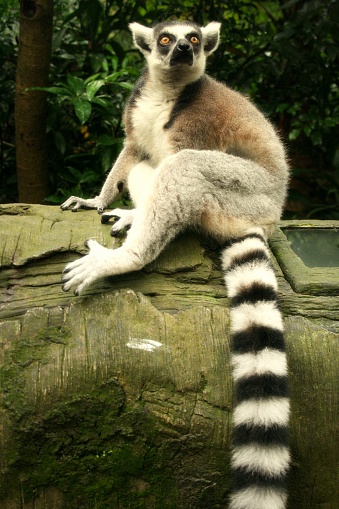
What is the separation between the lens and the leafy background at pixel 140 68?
5.61 metres

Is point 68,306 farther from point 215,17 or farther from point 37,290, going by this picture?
point 215,17

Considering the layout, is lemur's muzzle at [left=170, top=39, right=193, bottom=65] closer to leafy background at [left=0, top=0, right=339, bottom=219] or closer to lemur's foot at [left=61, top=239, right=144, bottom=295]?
leafy background at [left=0, top=0, right=339, bottom=219]

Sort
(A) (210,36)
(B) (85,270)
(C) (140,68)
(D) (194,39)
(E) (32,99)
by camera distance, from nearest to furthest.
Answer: (B) (85,270)
(D) (194,39)
(A) (210,36)
(E) (32,99)
(C) (140,68)

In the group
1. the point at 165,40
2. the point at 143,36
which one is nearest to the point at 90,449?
the point at 165,40

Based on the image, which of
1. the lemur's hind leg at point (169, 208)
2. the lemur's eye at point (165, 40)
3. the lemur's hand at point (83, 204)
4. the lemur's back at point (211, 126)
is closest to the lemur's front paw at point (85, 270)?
the lemur's hind leg at point (169, 208)

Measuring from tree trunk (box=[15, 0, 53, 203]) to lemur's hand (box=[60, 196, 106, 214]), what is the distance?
1892 millimetres

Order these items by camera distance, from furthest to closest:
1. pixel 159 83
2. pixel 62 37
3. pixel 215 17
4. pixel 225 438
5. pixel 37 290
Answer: pixel 215 17 → pixel 62 37 → pixel 159 83 → pixel 37 290 → pixel 225 438

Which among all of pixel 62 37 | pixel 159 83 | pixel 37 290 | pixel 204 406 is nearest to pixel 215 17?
pixel 62 37

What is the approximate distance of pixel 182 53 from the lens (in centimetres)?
379

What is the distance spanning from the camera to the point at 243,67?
620cm

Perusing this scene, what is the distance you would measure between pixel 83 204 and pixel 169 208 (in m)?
1.08

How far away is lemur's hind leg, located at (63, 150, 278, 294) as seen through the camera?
2.85 meters

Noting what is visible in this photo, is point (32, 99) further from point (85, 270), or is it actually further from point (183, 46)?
point (85, 270)

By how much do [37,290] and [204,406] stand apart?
111 cm
